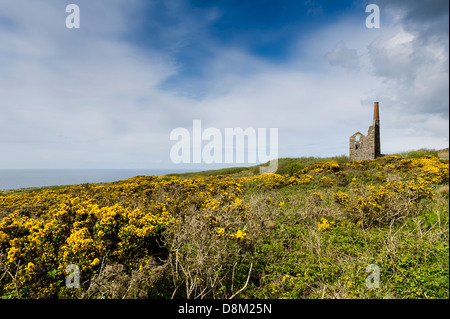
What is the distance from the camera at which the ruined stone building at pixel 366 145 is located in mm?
25375

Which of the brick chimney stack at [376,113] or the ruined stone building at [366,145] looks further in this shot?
the brick chimney stack at [376,113]

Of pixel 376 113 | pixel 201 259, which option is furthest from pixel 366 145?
pixel 201 259

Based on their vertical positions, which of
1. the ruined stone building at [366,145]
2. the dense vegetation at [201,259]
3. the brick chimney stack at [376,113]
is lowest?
the dense vegetation at [201,259]

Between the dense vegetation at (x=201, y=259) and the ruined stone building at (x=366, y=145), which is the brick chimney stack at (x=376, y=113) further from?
the dense vegetation at (x=201, y=259)

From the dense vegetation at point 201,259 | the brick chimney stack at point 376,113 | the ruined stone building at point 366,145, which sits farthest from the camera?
the brick chimney stack at point 376,113

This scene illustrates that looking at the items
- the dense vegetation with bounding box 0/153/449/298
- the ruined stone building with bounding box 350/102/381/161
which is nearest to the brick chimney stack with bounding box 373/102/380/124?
the ruined stone building with bounding box 350/102/381/161

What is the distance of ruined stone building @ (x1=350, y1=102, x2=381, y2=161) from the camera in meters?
25.4

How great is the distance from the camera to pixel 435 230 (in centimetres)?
443

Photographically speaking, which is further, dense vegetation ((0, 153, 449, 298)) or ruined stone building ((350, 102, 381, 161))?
ruined stone building ((350, 102, 381, 161))

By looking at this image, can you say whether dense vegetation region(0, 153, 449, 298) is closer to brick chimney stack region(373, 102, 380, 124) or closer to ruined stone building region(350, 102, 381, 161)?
ruined stone building region(350, 102, 381, 161)

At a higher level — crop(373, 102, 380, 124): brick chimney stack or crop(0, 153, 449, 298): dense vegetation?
crop(373, 102, 380, 124): brick chimney stack

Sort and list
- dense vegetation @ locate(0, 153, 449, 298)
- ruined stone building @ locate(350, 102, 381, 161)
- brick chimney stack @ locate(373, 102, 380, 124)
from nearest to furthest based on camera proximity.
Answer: dense vegetation @ locate(0, 153, 449, 298)
ruined stone building @ locate(350, 102, 381, 161)
brick chimney stack @ locate(373, 102, 380, 124)

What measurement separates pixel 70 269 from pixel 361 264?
486 cm

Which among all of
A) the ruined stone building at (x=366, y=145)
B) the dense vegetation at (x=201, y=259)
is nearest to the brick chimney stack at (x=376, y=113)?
the ruined stone building at (x=366, y=145)
